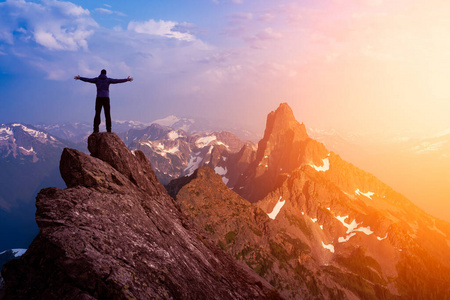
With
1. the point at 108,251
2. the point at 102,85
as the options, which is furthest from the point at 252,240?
the point at 108,251

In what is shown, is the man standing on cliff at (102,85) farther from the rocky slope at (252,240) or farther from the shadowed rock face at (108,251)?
the rocky slope at (252,240)

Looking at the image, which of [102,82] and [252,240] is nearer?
[102,82]

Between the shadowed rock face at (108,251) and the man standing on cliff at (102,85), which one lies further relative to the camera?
the man standing on cliff at (102,85)

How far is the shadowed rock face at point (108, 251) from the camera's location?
42.2ft

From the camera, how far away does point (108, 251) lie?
14.6 m

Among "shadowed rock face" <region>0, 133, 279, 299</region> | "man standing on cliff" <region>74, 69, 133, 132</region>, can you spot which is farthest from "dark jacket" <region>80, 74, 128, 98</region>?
"shadowed rock face" <region>0, 133, 279, 299</region>

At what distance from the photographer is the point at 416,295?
194 metres

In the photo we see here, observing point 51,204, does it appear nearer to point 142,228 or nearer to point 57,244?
point 57,244

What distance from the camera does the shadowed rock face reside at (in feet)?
42.2

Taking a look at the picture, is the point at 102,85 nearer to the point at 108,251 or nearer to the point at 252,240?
the point at 108,251

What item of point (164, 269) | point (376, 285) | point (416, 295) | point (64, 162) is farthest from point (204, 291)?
point (416, 295)

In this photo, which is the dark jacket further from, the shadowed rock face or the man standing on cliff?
the shadowed rock face

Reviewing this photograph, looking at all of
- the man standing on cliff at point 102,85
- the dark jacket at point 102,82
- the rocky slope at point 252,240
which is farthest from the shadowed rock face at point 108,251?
the rocky slope at point 252,240

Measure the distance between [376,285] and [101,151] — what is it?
779 feet
